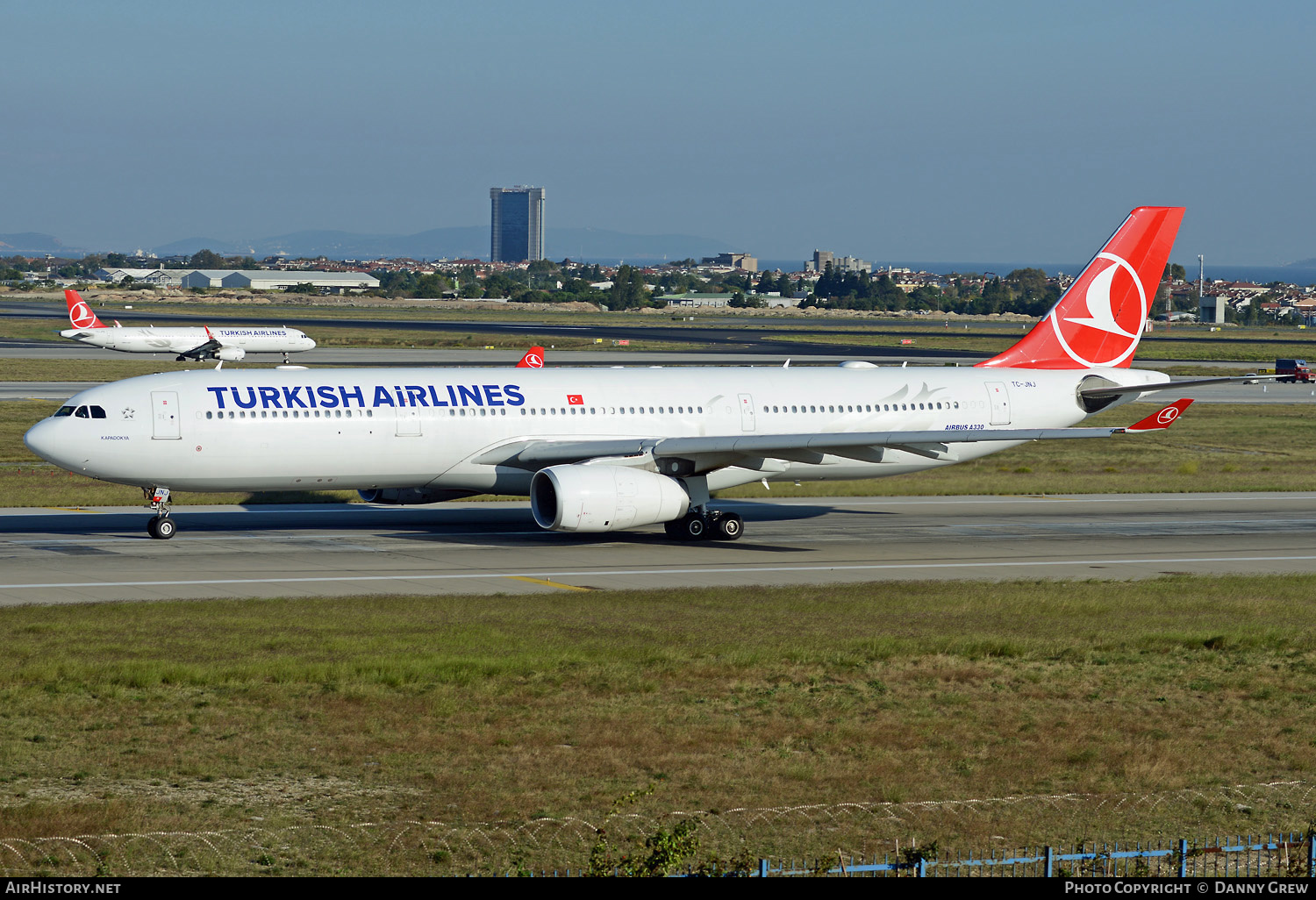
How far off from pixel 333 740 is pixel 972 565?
2033 cm

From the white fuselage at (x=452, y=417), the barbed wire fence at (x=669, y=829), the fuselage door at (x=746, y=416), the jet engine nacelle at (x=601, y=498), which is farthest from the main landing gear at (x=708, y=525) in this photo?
the barbed wire fence at (x=669, y=829)

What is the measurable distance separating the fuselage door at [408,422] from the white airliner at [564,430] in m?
0.05

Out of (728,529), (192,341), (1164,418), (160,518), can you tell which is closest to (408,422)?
(160,518)

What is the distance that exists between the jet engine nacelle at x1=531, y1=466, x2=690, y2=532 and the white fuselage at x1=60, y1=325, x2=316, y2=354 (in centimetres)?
9155

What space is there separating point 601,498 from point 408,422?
565 cm

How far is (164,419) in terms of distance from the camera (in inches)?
1384

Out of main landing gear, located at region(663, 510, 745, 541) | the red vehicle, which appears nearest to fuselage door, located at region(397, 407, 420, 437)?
main landing gear, located at region(663, 510, 745, 541)

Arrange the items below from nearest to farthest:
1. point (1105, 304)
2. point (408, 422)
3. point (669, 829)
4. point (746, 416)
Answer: point (669, 829) → point (408, 422) → point (746, 416) → point (1105, 304)

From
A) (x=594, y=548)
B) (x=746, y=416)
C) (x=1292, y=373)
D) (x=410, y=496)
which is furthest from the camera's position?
(x=1292, y=373)

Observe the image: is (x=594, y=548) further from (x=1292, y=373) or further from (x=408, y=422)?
(x=1292, y=373)

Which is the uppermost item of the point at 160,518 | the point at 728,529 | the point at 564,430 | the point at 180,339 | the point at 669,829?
the point at 564,430

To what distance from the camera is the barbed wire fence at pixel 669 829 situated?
13.6m

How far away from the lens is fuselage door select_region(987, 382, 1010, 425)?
43.7 metres
